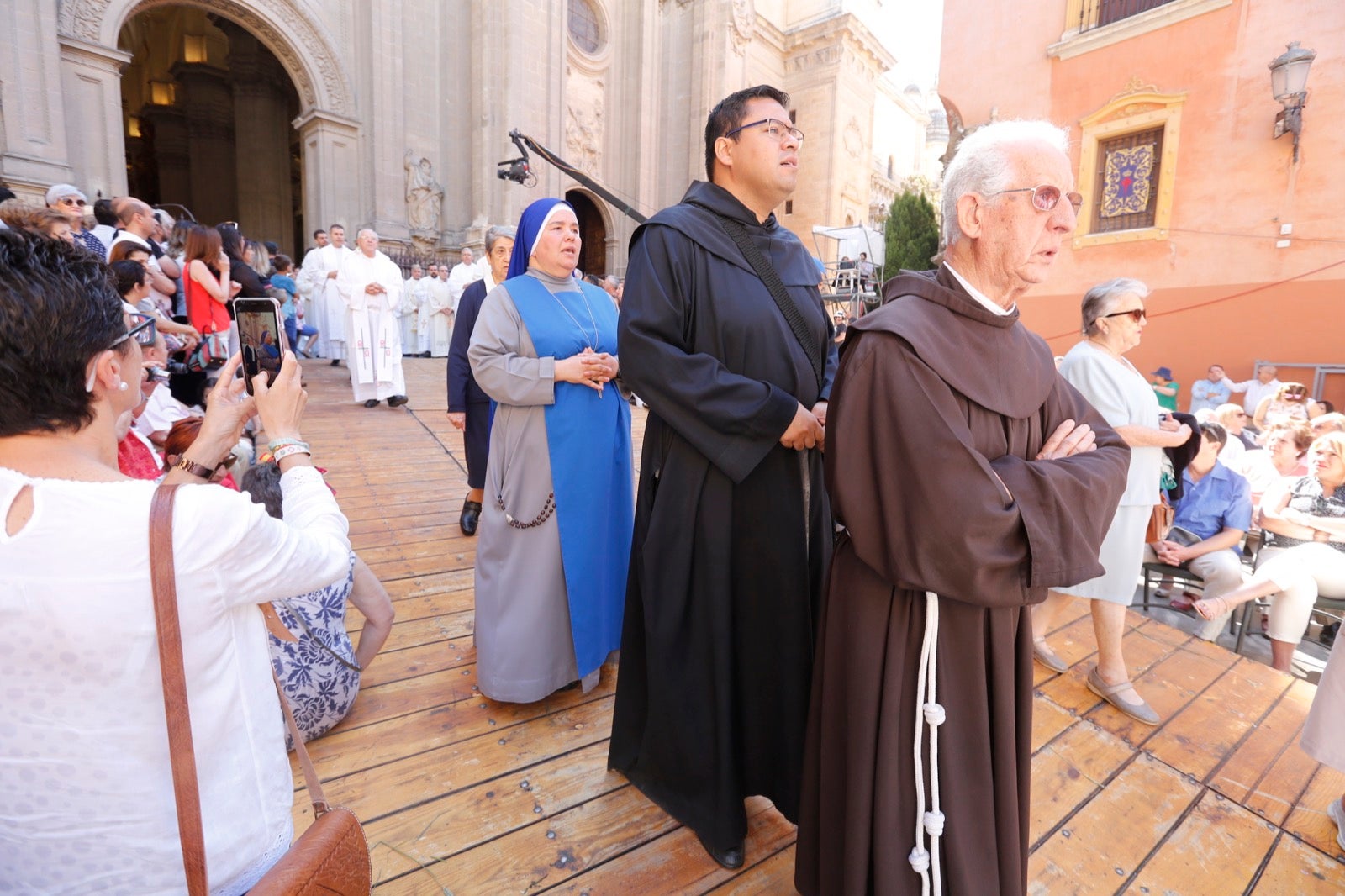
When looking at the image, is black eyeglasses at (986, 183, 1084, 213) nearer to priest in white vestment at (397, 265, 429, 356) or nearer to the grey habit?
the grey habit

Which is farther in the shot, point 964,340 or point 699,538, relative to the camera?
point 699,538

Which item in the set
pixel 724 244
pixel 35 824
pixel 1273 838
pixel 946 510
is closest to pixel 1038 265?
pixel 946 510

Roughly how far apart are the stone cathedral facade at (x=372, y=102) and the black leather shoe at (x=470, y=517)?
9.94 meters

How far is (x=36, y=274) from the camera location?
3.11ft

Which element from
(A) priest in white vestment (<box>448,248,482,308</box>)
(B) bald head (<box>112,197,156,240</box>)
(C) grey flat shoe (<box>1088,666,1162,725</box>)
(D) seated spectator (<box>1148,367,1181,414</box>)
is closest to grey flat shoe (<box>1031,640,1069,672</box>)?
(C) grey flat shoe (<box>1088,666,1162,725</box>)

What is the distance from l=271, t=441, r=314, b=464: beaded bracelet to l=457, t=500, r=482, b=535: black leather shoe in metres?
3.27

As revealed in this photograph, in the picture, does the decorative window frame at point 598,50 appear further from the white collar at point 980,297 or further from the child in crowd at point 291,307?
the white collar at point 980,297

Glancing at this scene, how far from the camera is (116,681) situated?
3.18ft

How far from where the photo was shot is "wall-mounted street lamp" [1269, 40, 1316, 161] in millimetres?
9141

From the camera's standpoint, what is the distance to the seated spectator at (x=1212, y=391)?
9930mm

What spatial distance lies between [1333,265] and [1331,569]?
7.71m

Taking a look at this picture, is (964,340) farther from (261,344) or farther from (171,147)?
(171,147)

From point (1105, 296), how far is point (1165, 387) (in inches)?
339

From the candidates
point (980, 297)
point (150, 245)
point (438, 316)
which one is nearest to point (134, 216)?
point (150, 245)
